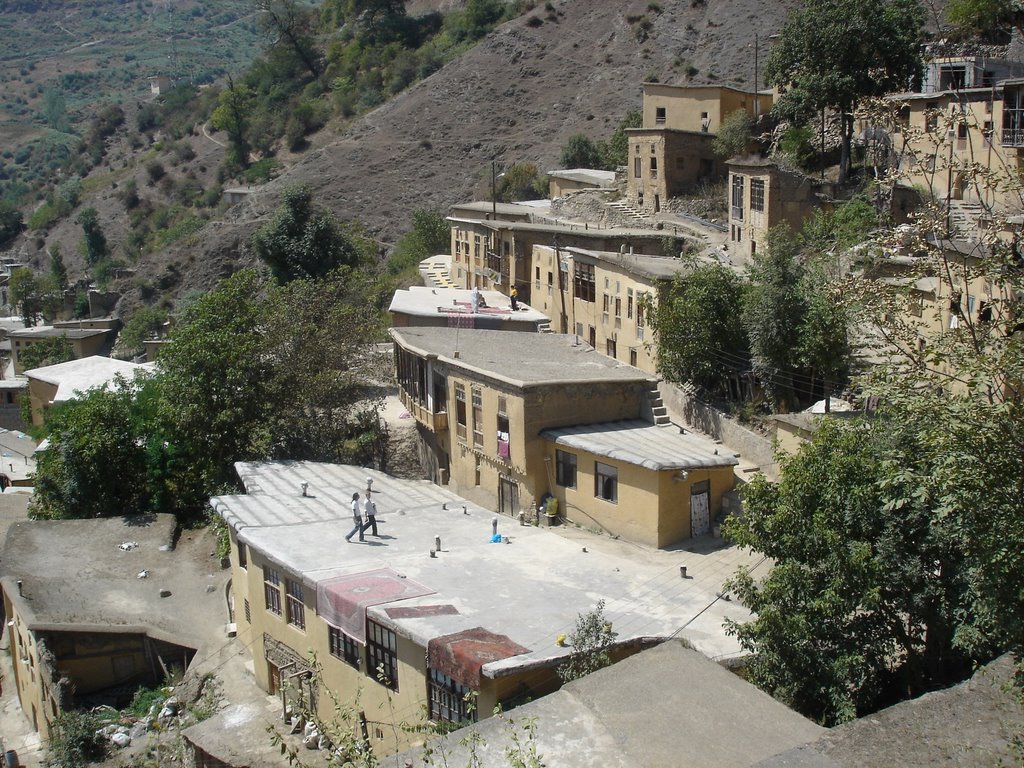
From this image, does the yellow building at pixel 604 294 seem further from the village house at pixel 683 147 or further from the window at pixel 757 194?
the village house at pixel 683 147

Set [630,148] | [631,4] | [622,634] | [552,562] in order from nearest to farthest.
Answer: [622,634] → [552,562] → [630,148] → [631,4]

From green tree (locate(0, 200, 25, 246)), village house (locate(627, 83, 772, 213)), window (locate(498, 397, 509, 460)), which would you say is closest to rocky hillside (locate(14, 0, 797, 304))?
village house (locate(627, 83, 772, 213))

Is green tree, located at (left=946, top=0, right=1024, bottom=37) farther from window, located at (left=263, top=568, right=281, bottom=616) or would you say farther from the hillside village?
window, located at (left=263, top=568, right=281, bottom=616)

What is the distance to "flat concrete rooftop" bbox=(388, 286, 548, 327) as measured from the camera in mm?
30844

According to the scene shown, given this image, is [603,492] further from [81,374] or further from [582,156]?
[582,156]

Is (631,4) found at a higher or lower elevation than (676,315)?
higher

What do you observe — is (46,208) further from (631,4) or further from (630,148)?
(630,148)

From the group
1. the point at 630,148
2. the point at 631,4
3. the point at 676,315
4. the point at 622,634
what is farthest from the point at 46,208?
the point at 622,634

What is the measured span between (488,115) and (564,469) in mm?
55249

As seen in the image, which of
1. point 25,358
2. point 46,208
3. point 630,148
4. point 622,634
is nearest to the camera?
point 622,634

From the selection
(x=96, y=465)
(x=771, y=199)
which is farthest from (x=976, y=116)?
(x=96, y=465)

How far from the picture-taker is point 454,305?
107ft

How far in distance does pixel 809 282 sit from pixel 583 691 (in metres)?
12.6

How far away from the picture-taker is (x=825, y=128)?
3444 cm
